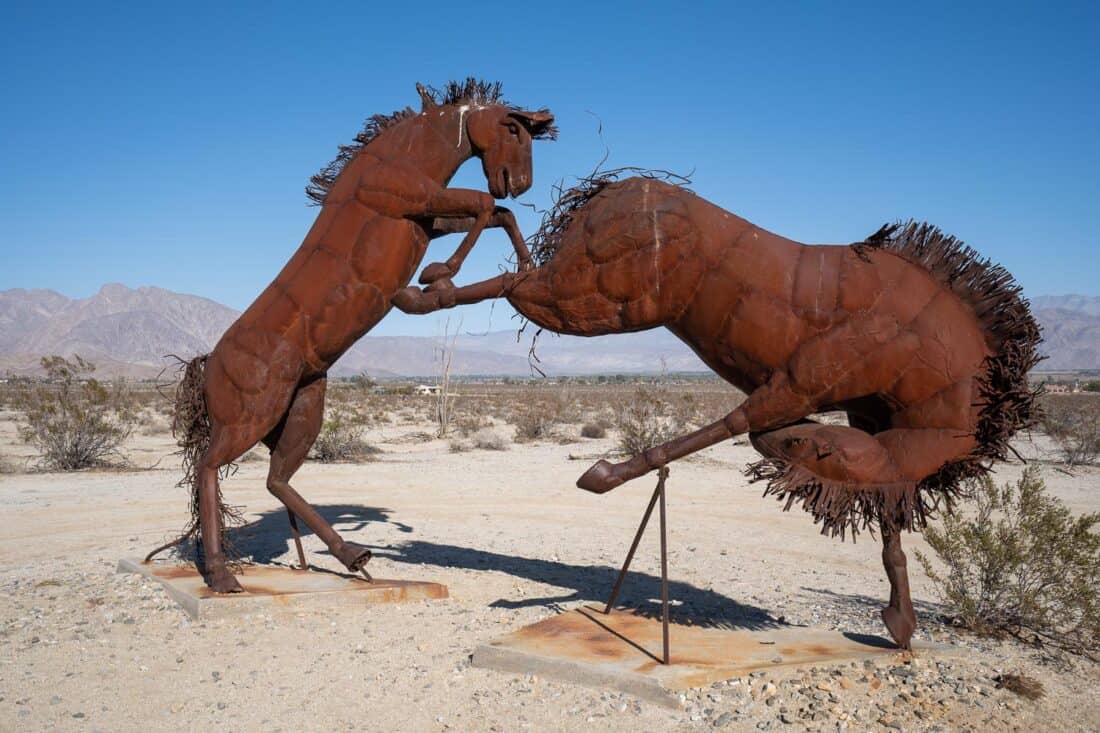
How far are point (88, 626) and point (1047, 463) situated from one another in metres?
17.6

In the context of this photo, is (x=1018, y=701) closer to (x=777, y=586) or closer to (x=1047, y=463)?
(x=777, y=586)

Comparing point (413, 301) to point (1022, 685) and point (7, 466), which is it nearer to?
point (1022, 685)

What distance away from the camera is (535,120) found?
618 cm

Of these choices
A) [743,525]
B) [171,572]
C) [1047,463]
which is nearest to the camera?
[171,572]

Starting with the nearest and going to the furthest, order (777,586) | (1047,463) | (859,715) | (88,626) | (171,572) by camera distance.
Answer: (859,715)
(88,626)
(171,572)
(777,586)
(1047,463)

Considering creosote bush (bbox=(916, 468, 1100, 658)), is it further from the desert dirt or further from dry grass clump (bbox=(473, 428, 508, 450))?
dry grass clump (bbox=(473, 428, 508, 450))

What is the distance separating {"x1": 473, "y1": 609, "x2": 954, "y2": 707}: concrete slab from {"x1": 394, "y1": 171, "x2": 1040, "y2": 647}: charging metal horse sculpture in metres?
0.62

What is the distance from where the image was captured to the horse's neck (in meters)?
6.36

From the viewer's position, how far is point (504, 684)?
16.7 ft

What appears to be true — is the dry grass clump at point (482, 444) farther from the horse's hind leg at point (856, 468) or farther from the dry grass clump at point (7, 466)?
the horse's hind leg at point (856, 468)

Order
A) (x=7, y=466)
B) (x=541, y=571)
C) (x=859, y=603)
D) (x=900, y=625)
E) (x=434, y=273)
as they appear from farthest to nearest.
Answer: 1. (x=7, y=466)
2. (x=541, y=571)
3. (x=859, y=603)
4. (x=434, y=273)
5. (x=900, y=625)

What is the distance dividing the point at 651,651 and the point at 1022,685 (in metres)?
2.11

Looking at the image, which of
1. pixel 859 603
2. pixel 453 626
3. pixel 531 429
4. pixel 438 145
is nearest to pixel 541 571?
pixel 453 626

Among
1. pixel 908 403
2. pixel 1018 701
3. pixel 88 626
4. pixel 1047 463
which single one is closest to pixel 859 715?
pixel 1018 701
